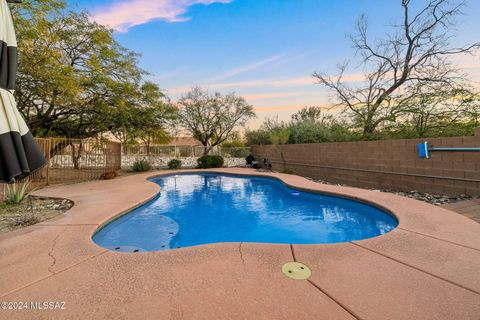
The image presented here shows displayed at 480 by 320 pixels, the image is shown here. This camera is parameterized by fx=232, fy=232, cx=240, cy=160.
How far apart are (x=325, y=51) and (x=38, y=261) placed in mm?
11134

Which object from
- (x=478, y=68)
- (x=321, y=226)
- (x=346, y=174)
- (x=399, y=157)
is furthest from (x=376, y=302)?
(x=478, y=68)

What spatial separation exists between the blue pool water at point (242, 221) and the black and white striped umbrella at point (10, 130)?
2.59 m

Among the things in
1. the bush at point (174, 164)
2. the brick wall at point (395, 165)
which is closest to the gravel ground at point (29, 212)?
the bush at point (174, 164)

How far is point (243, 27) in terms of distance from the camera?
10.0 metres

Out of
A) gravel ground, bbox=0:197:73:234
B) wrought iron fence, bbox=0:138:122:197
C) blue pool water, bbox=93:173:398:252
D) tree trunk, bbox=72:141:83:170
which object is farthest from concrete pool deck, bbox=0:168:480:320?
tree trunk, bbox=72:141:83:170

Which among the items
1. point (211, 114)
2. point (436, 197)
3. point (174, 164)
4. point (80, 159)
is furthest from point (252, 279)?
point (211, 114)

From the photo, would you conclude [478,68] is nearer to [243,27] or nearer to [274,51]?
[274,51]

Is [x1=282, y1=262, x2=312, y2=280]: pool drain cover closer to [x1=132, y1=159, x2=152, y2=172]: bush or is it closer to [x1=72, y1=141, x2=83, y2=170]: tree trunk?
[x1=72, y1=141, x2=83, y2=170]: tree trunk

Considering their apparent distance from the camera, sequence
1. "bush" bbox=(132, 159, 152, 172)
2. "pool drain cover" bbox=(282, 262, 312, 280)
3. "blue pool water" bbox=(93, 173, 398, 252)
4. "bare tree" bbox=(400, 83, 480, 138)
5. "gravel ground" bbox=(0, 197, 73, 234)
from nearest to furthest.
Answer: "pool drain cover" bbox=(282, 262, 312, 280)
"gravel ground" bbox=(0, 197, 73, 234)
"blue pool water" bbox=(93, 173, 398, 252)
"bare tree" bbox=(400, 83, 480, 138)
"bush" bbox=(132, 159, 152, 172)

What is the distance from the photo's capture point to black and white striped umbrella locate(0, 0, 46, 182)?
1.59 meters

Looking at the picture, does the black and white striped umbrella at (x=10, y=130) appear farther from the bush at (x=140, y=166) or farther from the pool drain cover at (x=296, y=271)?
the bush at (x=140, y=166)

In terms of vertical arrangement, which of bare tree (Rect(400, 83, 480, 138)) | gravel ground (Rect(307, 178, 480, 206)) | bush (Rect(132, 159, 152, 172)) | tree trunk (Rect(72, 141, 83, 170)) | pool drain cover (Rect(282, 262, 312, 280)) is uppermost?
bare tree (Rect(400, 83, 480, 138))

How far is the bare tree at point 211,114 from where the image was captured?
65.4 ft

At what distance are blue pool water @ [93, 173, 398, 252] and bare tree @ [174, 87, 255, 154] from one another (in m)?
12.8
